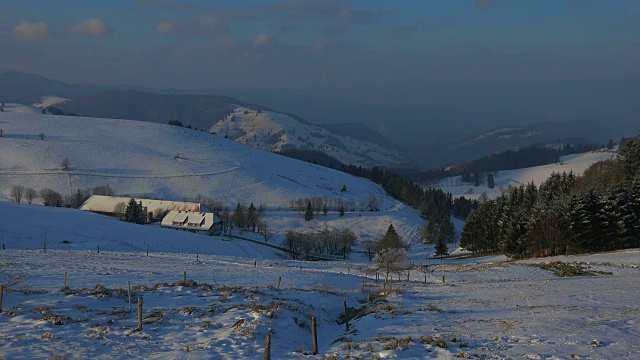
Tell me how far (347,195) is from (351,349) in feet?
510

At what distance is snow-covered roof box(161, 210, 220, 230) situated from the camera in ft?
357

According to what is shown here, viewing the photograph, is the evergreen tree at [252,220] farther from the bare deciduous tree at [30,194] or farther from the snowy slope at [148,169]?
the bare deciduous tree at [30,194]

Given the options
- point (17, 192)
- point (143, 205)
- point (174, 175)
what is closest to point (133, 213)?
point (143, 205)

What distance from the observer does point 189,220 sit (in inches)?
4355

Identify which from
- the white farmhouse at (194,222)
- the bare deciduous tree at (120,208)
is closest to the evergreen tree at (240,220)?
the white farmhouse at (194,222)

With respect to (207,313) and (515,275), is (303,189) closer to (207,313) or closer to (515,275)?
(515,275)

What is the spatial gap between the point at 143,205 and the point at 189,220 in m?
23.7

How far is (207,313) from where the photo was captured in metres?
21.6

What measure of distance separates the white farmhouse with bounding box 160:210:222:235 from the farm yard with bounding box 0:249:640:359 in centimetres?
7188

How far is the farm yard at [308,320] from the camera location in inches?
664

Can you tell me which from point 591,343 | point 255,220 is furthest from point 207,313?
point 255,220

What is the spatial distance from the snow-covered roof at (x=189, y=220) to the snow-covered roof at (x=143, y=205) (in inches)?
178

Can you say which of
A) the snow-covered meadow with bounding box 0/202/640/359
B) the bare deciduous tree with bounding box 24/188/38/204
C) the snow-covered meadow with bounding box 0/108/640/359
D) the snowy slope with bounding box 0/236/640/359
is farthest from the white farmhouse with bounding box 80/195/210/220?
the snowy slope with bounding box 0/236/640/359

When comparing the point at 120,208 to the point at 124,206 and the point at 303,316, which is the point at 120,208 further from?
the point at 303,316
